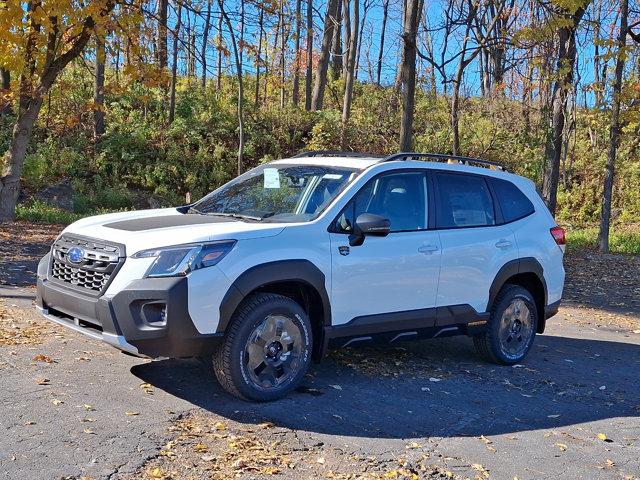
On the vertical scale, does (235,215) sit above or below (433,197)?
below

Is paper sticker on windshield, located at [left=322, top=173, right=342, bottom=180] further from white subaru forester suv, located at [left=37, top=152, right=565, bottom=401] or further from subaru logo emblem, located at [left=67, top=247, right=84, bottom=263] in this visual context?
subaru logo emblem, located at [left=67, top=247, right=84, bottom=263]

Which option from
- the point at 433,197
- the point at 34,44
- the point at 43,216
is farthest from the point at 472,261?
the point at 43,216

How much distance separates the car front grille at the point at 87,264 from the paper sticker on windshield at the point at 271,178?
1.70 m

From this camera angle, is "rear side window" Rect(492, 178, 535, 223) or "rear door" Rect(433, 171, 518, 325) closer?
"rear door" Rect(433, 171, 518, 325)

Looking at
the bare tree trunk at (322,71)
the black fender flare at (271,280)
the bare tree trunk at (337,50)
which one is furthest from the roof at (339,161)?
the bare tree trunk at (337,50)

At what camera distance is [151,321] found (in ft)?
16.8

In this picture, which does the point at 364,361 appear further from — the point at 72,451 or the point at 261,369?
the point at 72,451

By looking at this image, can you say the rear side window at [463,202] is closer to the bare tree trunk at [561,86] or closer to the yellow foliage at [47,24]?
the yellow foliage at [47,24]

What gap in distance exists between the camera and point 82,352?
6.55 m

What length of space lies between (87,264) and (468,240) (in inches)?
132

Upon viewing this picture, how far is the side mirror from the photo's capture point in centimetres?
582

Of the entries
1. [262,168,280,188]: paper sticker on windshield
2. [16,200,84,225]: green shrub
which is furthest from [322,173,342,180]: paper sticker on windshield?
[16,200,84,225]: green shrub

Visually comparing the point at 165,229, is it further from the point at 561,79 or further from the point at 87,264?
the point at 561,79

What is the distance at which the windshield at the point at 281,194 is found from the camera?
20.1 ft
